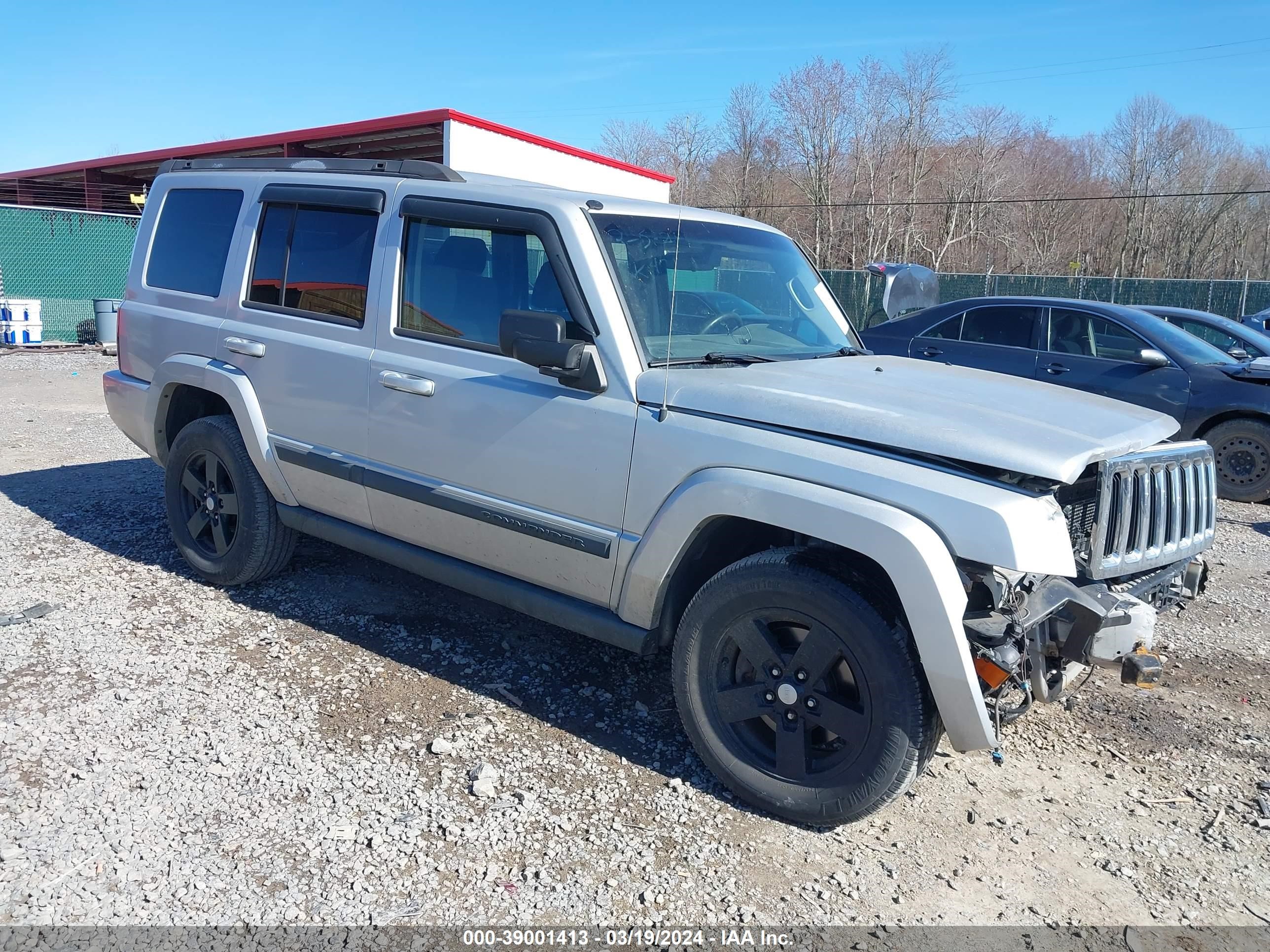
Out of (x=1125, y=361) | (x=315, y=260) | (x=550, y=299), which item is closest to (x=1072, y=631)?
(x=550, y=299)

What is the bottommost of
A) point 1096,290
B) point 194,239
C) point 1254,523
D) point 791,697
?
point 1254,523

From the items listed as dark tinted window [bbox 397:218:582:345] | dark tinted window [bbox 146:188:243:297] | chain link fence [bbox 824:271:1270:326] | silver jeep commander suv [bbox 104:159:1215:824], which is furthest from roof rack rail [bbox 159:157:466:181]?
chain link fence [bbox 824:271:1270:326]

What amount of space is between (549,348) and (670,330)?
46 cm

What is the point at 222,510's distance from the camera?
5.09 meters

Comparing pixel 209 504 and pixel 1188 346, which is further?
pixel 1188 346

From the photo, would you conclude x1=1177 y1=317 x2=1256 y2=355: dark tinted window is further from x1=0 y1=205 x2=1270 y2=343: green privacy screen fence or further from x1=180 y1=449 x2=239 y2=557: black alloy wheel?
x1=180 y1=449 x2=239 y2=557: black alloy wheel

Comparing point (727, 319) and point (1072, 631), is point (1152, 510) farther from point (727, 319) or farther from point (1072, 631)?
point (727, 319)

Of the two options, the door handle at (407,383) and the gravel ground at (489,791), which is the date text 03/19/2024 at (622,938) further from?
the door handle at (407,383)

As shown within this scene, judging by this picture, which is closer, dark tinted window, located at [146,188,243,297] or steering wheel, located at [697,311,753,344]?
steering wheel, located at [697,311,753,344]

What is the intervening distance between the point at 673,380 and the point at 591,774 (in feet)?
4.80

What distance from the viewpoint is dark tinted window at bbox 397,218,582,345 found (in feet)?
12.5

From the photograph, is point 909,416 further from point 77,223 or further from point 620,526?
point 77,223

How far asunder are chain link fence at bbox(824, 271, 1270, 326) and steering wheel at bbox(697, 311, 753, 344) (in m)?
18.9

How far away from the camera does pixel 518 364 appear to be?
3779 mm
